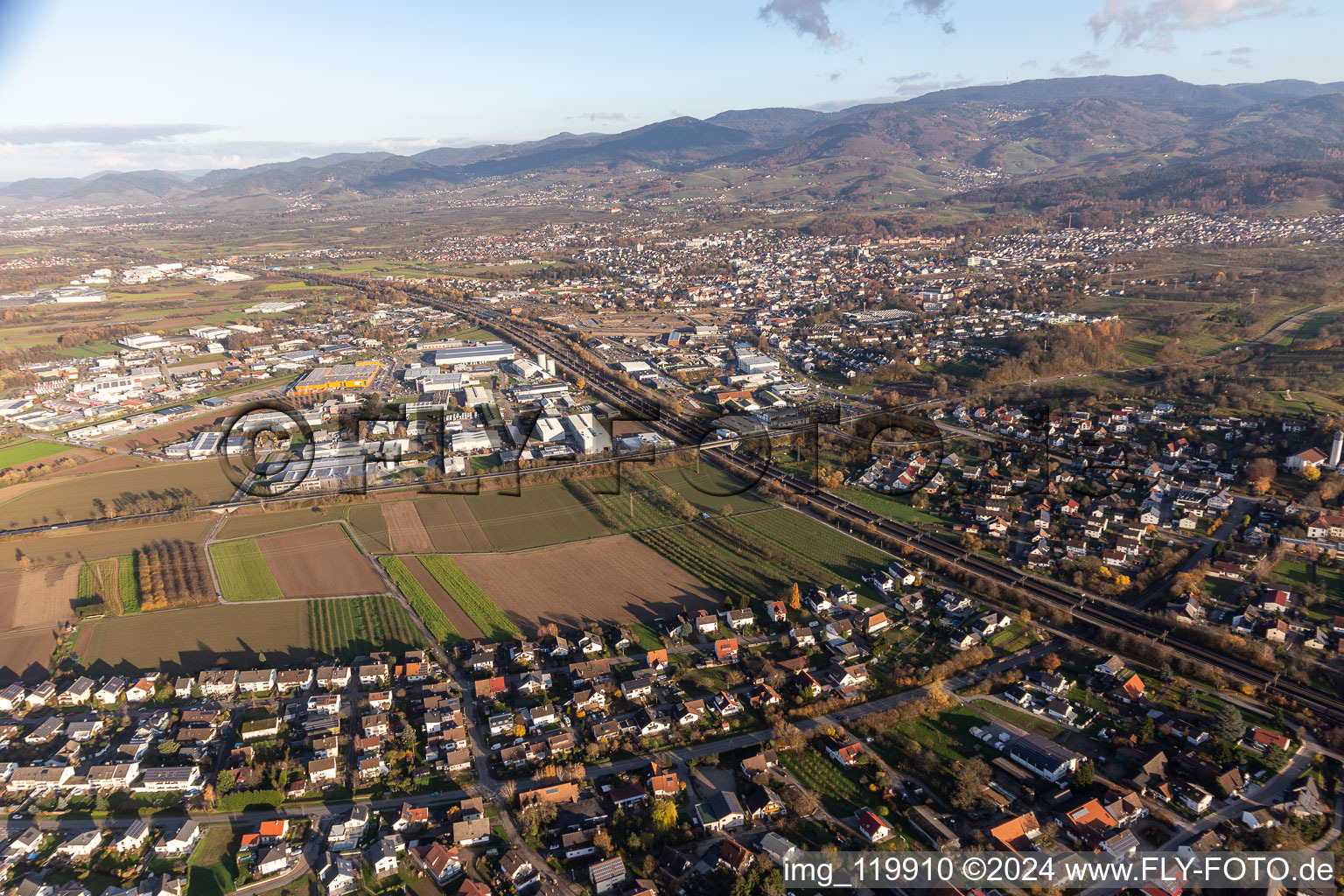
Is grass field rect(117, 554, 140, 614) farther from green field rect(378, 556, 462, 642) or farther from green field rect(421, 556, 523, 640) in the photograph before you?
green field rect(421, 556, 523, 640)

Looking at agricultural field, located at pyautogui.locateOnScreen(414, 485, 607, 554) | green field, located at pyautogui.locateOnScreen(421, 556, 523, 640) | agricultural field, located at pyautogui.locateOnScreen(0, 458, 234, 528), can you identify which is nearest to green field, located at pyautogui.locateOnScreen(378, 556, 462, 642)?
green field, located at pyautogui.locateOnScreen(421, 556, 523, 640)

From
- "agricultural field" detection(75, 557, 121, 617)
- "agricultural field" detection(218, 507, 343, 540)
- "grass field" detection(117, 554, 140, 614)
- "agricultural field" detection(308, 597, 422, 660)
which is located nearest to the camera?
"agricultural field" detection(308, 597, 422, 660)

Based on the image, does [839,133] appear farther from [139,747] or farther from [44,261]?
[139,747]

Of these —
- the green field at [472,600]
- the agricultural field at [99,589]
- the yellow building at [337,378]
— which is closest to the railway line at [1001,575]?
the green field at [472,600]

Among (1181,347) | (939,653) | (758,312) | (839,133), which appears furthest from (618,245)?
(839,133)

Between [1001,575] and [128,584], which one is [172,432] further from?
[1001,575]
